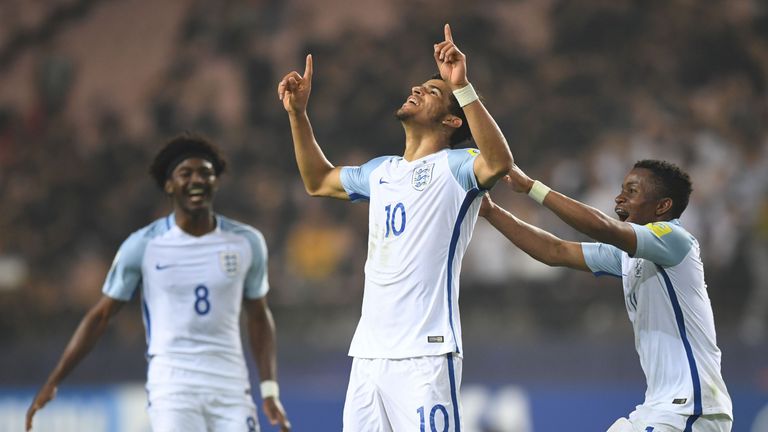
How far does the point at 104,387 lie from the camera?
1011cm

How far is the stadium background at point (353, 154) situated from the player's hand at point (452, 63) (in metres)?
5.17

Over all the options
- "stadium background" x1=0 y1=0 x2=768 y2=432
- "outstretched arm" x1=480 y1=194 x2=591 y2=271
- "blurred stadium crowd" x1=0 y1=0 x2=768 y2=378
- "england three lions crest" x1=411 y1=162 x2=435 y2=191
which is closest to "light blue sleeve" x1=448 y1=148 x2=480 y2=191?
"england three lions crest" x1=411 y1=162 x2=435 y2=191

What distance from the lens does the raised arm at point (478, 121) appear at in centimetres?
474

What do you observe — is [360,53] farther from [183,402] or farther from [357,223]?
[183,402]

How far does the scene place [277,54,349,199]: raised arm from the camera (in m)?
5.57

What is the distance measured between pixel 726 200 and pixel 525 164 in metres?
2.20

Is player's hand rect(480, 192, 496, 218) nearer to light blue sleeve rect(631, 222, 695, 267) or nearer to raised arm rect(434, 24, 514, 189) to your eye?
raised arm rect(434, 24, 514, 189)

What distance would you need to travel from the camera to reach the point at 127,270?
6.38 m

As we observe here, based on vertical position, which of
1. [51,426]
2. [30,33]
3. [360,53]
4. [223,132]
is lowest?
[51,426]

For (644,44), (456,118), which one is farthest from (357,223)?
(456,118)

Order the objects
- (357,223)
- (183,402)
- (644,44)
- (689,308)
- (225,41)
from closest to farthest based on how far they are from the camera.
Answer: (689,308), (183,402), (357,223), (644,44), (225,41)

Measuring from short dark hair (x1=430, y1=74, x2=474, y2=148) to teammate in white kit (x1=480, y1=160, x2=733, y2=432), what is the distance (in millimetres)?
345

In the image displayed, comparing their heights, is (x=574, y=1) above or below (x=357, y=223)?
above

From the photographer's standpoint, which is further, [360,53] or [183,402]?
[360,53]
